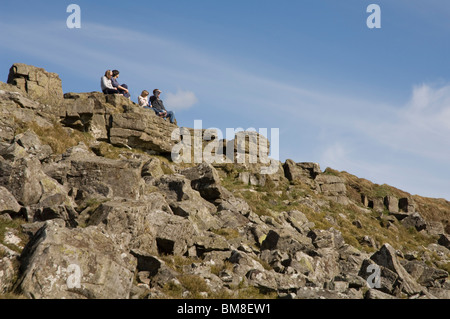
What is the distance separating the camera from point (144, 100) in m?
31.5

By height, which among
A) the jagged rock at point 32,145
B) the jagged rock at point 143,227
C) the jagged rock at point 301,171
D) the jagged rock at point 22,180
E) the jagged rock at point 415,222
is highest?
the jagged rock at point 301,171

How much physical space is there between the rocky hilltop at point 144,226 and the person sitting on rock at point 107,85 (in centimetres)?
49

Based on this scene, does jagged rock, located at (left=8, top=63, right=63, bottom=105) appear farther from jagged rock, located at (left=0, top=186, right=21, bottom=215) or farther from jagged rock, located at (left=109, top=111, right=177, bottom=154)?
jagged rock, located at (left=0, top=186, right=21, bottom=215)

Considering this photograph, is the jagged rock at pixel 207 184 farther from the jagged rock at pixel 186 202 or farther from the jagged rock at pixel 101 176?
the jagged rock at pixel 101 176

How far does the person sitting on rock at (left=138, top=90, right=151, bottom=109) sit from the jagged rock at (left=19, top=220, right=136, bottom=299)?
20851 millimetres

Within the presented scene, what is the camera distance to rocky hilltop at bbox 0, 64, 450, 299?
34.9 feet

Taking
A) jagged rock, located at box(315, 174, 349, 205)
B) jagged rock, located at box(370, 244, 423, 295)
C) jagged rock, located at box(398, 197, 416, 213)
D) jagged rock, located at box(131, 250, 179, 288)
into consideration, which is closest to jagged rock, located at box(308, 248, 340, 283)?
jagged rock, located at box(370, 244, 423, 295)

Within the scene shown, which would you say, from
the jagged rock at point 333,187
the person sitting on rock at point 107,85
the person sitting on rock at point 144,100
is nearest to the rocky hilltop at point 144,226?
the person sitting on rock at point 107,85

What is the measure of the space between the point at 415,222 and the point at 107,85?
27.5m

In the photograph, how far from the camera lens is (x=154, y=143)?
2962 centimetres

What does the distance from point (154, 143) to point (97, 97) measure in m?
4.99

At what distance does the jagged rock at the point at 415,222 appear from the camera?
1468 inches
